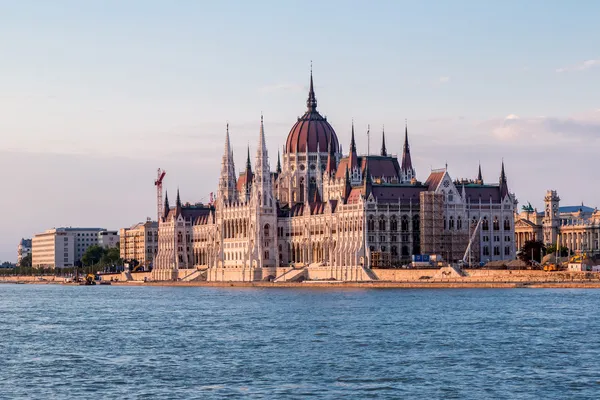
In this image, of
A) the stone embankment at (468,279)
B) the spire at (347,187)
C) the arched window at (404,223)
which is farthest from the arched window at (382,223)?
the stone embankment at (468,279)

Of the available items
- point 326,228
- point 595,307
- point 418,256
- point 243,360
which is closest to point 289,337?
point 243,360

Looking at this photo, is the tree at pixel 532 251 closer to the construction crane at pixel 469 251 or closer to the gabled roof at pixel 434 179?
the construction crane at pixel 469 251

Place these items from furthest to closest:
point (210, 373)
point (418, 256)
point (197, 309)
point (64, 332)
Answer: point (418, 256) → point (197, 309) → point (64, 332) → point (210, 373)

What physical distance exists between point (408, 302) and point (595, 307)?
21877 mm

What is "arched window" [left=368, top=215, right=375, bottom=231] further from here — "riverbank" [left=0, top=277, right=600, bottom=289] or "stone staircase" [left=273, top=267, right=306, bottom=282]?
"stone staircase" [left=273, top=267, right=306, bottom=282]

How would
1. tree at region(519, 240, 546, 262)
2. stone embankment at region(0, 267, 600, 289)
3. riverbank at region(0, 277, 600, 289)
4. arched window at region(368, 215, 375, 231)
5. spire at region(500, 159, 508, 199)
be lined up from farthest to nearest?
1. spire at region(500, 159, 508, 199)
2. tree at region(519, 240, 546, 262)
3. arched window at region(368, 215, 375, 231)
4. stone embankment at region(0, 267, 600, 289)
5. riverbank at region(0, 277, 600, 289)

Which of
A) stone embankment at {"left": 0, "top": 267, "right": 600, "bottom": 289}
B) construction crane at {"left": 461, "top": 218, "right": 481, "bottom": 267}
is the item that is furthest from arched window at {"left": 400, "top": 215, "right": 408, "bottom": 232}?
stone embankment at {"left": 0, "top": 267, "right": 600, "bottom": 289}

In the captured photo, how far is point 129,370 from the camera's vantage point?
62750 millimetres

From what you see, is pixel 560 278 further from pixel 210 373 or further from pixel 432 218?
pixel 210 373

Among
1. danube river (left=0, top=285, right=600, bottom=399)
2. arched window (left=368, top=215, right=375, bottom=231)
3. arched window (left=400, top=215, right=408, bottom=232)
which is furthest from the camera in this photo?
arched window (left=400, top=215, right=408, bottom=232)

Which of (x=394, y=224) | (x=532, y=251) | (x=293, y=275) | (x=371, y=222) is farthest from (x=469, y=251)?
(x=293, y=275)

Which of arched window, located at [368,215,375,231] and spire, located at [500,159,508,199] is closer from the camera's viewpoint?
arched window, located at [368,215,375,231]

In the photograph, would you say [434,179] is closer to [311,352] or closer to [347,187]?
[347,187]

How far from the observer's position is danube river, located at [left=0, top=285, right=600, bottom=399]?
2212 inches
